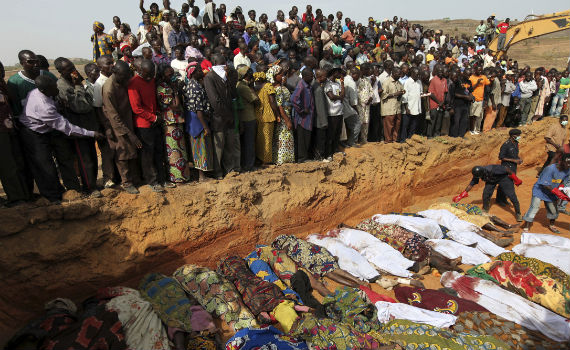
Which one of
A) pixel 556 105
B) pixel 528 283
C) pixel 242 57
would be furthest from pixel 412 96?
pixel 556 105

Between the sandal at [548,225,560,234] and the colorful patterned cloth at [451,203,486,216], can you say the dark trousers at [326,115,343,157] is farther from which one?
the sandal at [548,225,560,234]

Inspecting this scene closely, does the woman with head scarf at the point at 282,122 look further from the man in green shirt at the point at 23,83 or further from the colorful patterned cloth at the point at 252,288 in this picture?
the man in green shirt at the point at 23,83

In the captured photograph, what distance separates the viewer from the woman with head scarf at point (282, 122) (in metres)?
6.06

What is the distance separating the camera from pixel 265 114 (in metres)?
6.00

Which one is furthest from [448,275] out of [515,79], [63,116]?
[515,79]

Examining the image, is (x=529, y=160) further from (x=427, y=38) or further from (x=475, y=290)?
(x=475, y=290)

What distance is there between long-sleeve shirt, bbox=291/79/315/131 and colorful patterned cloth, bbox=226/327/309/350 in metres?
3.87

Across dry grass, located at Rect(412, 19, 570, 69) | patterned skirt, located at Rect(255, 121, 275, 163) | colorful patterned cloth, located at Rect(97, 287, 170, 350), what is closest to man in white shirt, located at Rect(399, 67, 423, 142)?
patterned skirt, located at Rect(255, 121, 275, 163)

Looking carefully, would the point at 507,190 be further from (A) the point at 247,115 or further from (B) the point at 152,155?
(B) the point at 152,155

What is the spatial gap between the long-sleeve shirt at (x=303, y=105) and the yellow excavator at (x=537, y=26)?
12.4 metres

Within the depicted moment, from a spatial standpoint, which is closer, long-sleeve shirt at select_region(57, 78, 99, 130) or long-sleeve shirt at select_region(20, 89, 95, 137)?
long-sleeve shirt at select_region(20, 89, 95, 137)

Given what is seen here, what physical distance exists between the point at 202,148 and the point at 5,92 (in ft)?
8.20

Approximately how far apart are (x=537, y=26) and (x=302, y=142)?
12.9 meters

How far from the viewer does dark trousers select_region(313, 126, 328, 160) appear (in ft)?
21.8
